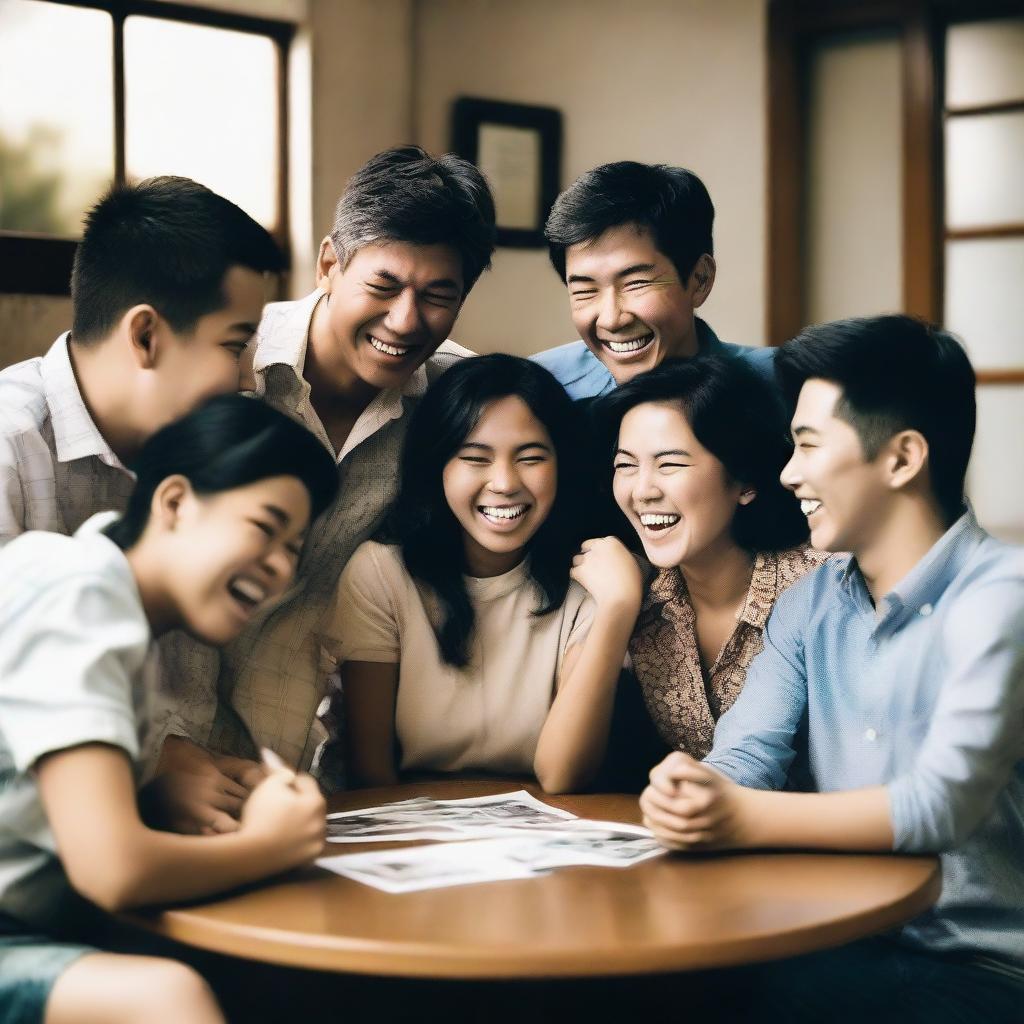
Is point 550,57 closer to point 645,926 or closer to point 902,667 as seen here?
point 902,667

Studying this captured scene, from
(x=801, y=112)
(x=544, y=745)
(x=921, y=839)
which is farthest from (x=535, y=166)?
(x=921, y=839)

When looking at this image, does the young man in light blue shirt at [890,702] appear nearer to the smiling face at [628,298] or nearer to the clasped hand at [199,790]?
the clasped hand at [199,790]

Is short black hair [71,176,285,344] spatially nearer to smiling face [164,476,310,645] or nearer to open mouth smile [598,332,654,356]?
smiling face [164,476,310,645]

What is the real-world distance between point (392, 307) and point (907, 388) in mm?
856

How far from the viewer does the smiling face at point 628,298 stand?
7.90 ft

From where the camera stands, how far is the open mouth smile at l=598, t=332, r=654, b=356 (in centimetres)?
244

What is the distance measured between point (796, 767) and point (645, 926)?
622mm

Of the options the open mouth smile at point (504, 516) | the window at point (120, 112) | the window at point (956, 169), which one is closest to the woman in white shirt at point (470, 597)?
the open mouth smile at point (504, 516)

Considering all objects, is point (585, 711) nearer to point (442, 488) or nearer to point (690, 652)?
point (690, 652)

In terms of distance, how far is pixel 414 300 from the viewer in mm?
2199

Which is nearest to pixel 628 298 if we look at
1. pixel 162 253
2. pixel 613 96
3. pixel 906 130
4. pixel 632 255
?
pixel 632 255

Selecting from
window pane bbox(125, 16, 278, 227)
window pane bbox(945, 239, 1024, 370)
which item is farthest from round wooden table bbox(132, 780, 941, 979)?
window pane bbox(945, 239, 1024, 370)

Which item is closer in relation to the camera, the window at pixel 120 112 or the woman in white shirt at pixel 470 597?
the woman in white shirt at pixel 470 597

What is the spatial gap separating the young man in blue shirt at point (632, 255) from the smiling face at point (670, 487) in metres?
0.33
